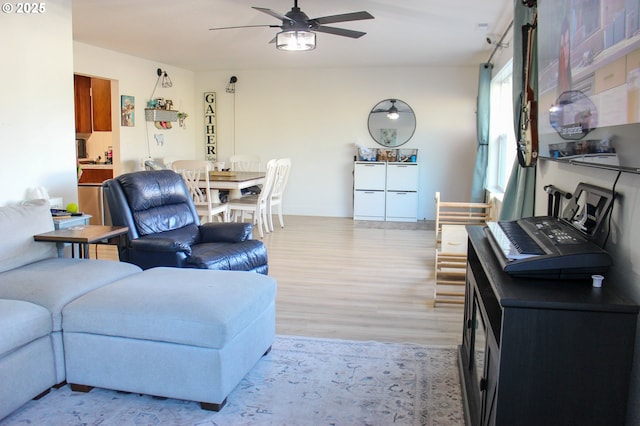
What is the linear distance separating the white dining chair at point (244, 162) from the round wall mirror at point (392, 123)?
185 cm

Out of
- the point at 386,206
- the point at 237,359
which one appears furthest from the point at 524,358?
the point at 386,206

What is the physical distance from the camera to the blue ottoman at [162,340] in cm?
217

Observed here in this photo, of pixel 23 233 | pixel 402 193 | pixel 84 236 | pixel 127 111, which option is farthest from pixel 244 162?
pixel 23 233

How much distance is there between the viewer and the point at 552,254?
5.08ft

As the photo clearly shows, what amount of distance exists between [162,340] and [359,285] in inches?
87.9

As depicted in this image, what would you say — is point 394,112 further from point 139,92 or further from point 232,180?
point 139,92

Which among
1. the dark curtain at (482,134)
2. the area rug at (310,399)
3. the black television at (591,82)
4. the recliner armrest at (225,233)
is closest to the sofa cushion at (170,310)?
the area rug at (310,399)

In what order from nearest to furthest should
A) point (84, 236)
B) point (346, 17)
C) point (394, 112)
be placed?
point (84, 236) < point (346, 17) < point (394, 112)

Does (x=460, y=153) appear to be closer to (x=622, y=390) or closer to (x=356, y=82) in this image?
(x=356, y=82)

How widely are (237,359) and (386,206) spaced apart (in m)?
5.48

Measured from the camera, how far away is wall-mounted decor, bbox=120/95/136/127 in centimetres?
660

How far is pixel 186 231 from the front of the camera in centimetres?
391

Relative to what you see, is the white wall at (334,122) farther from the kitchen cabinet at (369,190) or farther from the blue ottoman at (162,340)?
the blue ottoman at (162,340)

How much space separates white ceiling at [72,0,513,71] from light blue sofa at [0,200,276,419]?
9.20 feet
